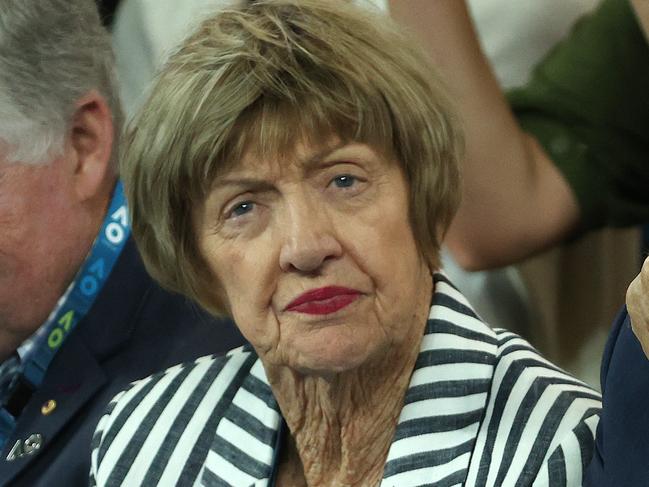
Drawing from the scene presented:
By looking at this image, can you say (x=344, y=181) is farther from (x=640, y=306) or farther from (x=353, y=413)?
(x=640, y=306)

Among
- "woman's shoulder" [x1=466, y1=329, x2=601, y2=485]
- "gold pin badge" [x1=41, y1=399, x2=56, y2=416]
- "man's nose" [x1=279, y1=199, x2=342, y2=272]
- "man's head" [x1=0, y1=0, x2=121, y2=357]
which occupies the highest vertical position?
"man's head" [x1=0, y1=0, x2=121, y2=357]

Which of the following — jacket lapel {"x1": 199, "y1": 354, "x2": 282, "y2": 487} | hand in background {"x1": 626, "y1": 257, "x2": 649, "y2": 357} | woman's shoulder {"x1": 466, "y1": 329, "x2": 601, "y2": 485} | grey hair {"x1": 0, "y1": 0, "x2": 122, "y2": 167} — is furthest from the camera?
grey hair {"x1": 0, "y1": 0, "x2": 122, "y2": 167}

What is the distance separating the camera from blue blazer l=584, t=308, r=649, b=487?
1.46m

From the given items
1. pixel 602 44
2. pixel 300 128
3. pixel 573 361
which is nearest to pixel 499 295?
pixel 573 361

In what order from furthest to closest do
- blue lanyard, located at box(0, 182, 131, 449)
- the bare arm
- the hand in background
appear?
the bare arm, blue lanyard, located at box(0, 182, 131, 449), the hand in background

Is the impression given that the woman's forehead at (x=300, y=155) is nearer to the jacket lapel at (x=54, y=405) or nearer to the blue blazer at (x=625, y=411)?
the blue blazer at (x=625, y=411)

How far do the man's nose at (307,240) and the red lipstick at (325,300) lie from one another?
3 cm

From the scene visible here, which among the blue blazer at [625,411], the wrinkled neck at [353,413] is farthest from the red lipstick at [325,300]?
the blue blazer at [625,411]

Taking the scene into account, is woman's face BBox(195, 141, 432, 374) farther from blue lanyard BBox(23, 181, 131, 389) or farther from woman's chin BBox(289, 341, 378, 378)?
blue lanyard BBox(23, 181, 131, 389)

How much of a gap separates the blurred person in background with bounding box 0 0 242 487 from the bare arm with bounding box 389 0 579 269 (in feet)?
1.69

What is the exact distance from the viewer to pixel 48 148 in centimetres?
218

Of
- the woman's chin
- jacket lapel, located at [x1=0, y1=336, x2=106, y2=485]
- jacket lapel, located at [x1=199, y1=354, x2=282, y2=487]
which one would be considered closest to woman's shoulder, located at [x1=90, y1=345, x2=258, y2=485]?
jacket lapel, located at [x1=199, y1=354, x2=282, y2=487]

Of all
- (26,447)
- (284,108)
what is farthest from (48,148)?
(284,108)

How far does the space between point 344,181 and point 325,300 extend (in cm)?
16
